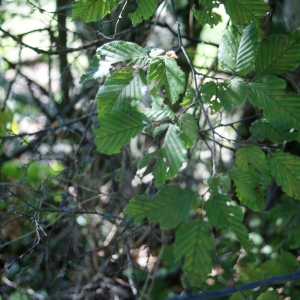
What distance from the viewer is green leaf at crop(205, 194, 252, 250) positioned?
103 centimetres

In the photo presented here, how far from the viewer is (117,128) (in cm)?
120

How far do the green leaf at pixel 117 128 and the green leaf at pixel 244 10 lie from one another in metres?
0.45

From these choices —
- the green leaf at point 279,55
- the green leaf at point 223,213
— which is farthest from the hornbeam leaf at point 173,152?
the green leaf at point 279,55

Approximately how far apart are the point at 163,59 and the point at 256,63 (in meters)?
0.28

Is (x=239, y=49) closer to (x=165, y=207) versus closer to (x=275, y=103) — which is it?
(x=275, y=103)

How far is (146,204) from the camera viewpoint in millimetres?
1064

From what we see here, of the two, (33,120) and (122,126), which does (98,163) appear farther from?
(122,126)

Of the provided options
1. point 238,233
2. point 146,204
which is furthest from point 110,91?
point 238,233

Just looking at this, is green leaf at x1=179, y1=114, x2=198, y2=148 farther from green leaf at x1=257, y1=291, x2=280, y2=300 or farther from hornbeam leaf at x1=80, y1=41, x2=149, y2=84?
green leaf at x1=257, y1=291, x2=280, y2=300

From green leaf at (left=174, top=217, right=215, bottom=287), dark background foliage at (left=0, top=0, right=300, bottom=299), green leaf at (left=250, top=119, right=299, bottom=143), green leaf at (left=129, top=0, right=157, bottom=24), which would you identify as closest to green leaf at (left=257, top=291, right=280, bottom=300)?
dark background foliage at (left=0, top=0, right=300, bottom=299)

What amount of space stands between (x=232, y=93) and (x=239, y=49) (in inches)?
5.2

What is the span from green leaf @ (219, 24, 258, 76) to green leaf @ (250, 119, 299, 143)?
0.62 ft

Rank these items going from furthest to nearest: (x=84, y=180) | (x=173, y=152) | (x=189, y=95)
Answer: (x=84, y=180), (x=189, y=95), (x=173, y=152)

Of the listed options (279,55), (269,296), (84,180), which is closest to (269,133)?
(279,55)
